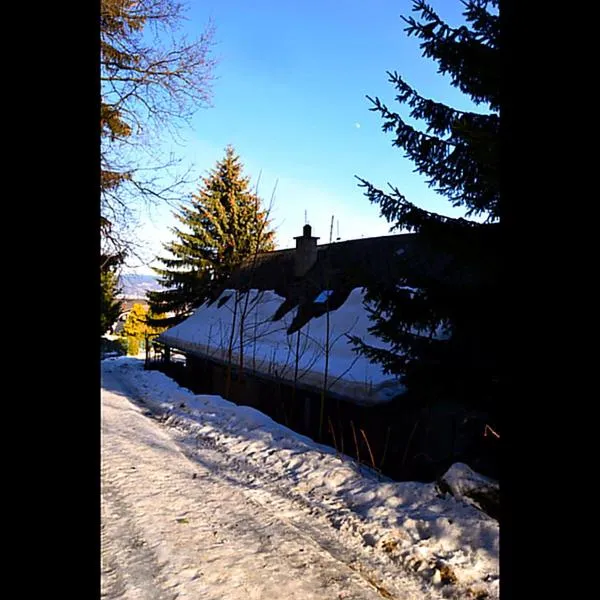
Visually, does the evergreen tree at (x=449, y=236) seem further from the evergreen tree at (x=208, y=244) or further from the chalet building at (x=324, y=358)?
the evergreen tree at (x=208, y=244)

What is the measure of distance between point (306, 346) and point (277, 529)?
634cm

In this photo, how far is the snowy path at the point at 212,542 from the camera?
3.73 meters

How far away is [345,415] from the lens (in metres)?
9.66

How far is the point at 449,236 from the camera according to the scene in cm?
544

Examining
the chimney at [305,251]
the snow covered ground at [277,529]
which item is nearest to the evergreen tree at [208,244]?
the chimney at [305,251]

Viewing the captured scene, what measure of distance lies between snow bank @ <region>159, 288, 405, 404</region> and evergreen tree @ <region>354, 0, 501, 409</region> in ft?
2.14

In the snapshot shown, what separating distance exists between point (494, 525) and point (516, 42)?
4788mm

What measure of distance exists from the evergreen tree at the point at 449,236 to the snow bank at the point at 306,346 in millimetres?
651

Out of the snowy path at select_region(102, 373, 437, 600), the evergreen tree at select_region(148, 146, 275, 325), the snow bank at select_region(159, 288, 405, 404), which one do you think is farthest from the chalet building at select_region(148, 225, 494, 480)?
the evergreen tree at select_region(148, 146, 275, 325)

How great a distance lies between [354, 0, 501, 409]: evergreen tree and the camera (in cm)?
531

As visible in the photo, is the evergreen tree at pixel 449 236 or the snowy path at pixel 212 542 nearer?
the snowy path at pixel 212 542

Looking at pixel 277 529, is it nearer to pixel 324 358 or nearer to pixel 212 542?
pixel 212 542
